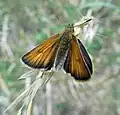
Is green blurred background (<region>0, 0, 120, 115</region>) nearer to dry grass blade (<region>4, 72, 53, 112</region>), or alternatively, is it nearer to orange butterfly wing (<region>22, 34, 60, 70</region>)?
orange butterfly wing (<region>22, 34, 60, 70</region>)

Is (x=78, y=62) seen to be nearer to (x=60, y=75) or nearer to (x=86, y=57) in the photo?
Result: (x=86, y=57)

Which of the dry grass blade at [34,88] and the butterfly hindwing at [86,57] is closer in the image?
the dry grass blade at [34,88]

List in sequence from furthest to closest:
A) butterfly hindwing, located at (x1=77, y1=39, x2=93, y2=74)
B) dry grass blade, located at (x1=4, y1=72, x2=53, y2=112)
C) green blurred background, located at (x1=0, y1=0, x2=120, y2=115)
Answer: green blurred background, located at (x1=0, y1=0, x2=120, y2=115), butterfly hindwing, located at (x1=77, y1=39, x2=93, y2=74), dry grass blade, located at (x1=4, y1=72, x2=53, y2=112)

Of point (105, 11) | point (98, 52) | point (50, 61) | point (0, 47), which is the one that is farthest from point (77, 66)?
point (105, 11)

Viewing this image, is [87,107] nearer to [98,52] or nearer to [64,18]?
[98,52]

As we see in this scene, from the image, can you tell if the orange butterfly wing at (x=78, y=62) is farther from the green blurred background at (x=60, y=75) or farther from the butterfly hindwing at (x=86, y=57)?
the green blurred background at (x=60, y=75)

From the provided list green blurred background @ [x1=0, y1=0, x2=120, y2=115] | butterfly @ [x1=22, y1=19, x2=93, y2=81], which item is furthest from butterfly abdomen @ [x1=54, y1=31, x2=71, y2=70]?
green blurred background @ [x1=0, y1=0, x2=120, y2=115]

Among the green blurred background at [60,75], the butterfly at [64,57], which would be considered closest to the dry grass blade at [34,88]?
the butterfly at [64,57]
